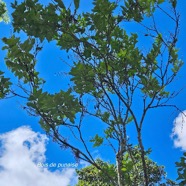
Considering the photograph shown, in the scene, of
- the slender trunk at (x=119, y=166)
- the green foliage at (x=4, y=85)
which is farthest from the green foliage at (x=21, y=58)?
the slender trunk at (x=119, y=166)

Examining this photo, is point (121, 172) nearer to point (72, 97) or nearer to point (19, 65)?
point (72, 97)

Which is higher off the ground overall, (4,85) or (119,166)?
(4,85)

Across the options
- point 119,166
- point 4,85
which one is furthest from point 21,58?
point 119,166

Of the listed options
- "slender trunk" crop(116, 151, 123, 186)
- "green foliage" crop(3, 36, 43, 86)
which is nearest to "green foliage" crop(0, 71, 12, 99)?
"green foliage" crop(3, 36, 43, 86)

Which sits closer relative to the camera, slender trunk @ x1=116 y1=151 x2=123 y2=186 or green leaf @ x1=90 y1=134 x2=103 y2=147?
slender trunk @ x1=116 y1=151 x2=123 y2=186

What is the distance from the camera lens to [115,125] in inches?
146

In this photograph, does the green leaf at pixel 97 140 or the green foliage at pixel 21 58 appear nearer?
the green foliage at pixel 21 58

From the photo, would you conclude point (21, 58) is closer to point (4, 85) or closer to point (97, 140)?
point (4, 85)

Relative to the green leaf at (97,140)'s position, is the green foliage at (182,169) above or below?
below

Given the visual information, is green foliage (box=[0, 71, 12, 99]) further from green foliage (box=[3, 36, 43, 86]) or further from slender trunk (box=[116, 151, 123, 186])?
slender trunk (box=[116, 151, 123, 186])

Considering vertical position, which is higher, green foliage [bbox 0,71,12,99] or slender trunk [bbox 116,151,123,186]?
green foliage [bbox 0,71,12,99]

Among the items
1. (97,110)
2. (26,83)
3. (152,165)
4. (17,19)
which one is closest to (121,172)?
(97,110)

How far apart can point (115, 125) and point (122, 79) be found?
583 mm

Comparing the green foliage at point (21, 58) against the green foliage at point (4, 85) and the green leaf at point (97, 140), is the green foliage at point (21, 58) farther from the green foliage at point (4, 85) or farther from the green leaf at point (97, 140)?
the green leaf at point (97, 140)
